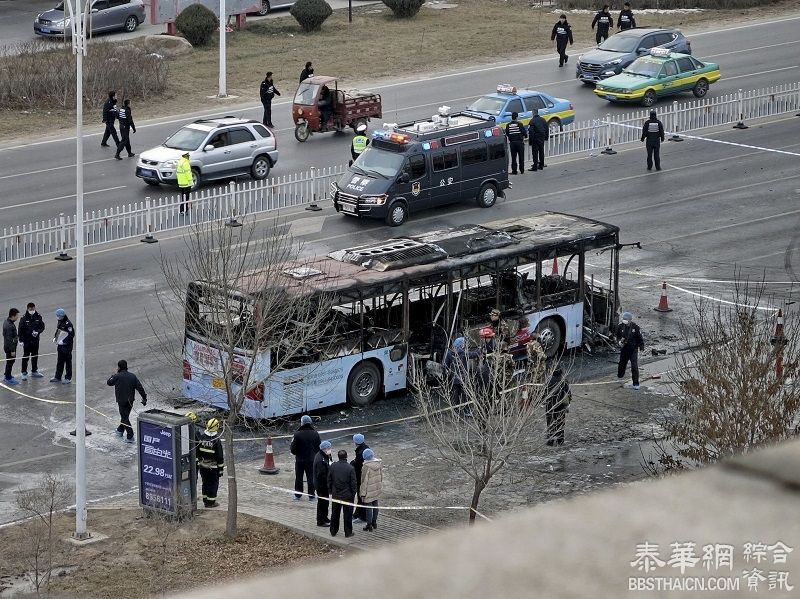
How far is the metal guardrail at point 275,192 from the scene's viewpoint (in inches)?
1184

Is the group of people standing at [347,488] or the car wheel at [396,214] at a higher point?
the car wheel at [396,214]

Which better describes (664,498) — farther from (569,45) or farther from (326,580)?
(569,45)

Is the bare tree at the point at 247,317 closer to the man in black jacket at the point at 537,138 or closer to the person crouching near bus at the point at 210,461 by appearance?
the person crouching near bus at the point at 210,461

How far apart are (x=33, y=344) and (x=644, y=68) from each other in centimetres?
2560

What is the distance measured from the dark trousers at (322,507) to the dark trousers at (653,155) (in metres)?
21.8

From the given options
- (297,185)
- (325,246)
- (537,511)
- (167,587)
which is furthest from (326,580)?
(297,185)

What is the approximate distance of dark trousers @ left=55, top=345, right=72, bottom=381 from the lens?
2256cm

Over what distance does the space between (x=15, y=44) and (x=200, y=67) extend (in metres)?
7.44

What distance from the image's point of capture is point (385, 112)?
1673 inches

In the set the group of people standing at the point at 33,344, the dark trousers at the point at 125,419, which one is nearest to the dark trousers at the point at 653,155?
the group of people standing at the point at 33,344

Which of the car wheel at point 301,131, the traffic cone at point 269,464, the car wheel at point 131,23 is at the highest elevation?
the car wheel at point 131,23

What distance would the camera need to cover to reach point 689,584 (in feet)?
5.51

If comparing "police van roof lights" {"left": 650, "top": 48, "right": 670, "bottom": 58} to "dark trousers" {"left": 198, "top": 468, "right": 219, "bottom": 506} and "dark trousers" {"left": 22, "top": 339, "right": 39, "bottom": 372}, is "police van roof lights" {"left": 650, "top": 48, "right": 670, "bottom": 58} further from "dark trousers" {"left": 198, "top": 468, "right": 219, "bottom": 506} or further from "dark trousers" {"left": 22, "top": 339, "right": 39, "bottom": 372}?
"dark trousers" {"left": 198, "top": 468, "right": 219, "bottom": 506}

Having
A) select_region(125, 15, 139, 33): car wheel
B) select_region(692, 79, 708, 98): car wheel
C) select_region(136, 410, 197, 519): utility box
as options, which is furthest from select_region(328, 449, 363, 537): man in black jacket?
select_region(125, 15, 139, 33): car wheel
